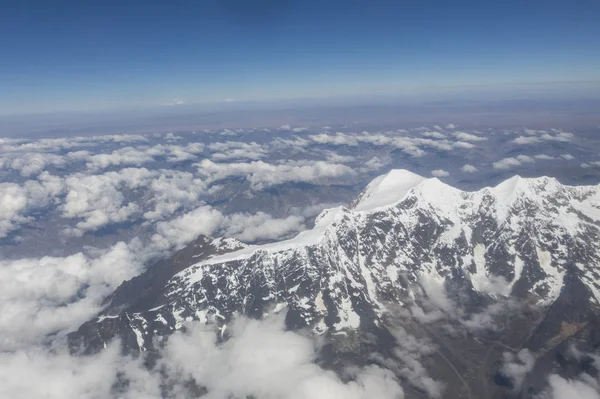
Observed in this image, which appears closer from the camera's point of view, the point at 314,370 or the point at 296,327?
the point at 314,370

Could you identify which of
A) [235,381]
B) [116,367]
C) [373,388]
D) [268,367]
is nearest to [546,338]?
[373,388]

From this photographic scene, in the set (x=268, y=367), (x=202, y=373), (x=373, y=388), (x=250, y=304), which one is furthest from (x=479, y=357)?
(x=202, y=373)

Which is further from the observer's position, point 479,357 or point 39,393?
point 479,357

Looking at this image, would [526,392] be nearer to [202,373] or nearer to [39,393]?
[202,373]

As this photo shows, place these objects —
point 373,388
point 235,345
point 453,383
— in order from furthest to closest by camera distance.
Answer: point 235,345, point 453,383, point 373,388

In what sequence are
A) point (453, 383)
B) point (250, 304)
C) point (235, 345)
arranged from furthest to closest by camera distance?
point (250, 304) < point (235, 345) < point (453, 383)

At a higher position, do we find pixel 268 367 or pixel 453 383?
pixel 268 367

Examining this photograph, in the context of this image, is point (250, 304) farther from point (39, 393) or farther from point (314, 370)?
point (39, 393)

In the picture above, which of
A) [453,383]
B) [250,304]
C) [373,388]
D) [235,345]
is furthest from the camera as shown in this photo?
[250,304]

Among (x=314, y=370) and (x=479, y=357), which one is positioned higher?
(x=314, y=370)
